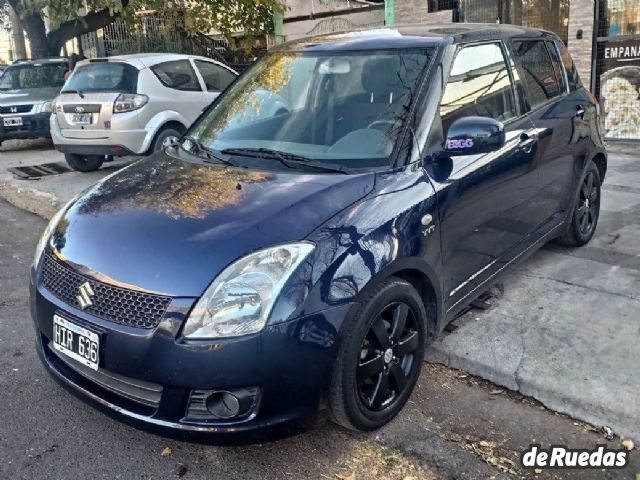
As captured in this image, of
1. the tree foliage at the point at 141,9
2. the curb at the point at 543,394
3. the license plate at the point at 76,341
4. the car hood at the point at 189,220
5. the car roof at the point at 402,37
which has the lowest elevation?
the curb at the point at 543,394

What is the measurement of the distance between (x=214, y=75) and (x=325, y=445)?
7649 mm

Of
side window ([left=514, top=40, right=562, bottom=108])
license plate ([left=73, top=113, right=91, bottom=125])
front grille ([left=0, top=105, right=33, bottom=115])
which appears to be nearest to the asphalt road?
side window ([left=514, top=40, right=562, bottom=108])

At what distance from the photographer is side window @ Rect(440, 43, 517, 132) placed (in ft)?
11.1

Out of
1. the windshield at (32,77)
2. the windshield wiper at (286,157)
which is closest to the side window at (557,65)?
the windshield wiper at (286,157)

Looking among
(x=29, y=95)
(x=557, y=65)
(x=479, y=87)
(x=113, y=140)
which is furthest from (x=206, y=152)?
(x=29, y=95)

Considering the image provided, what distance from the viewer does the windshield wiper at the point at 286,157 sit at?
3.04 metres

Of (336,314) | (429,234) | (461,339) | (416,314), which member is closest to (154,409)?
(336,314)

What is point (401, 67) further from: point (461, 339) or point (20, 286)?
point (20, 286)

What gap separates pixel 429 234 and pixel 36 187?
6.62 metres

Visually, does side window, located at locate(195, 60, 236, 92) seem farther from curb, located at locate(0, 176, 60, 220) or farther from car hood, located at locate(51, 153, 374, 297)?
car hood, located at locate(51, 153, 374, 297)

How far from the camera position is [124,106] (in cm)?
800

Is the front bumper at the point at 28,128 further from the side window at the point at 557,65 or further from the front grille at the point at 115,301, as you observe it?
the front grille at the point at 115,301

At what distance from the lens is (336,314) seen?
2.48 meters

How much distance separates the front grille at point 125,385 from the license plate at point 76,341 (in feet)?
0.17
